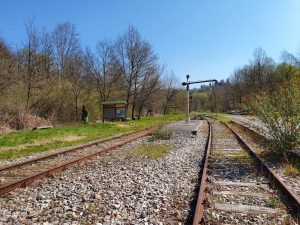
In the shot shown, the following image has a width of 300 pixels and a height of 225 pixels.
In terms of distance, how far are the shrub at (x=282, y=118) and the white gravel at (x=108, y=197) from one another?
123 inches

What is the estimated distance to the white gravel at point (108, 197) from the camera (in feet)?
17.6

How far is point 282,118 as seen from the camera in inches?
442

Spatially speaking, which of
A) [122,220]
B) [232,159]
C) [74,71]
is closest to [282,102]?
[232,159]

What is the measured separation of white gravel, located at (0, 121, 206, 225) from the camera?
5.37 m

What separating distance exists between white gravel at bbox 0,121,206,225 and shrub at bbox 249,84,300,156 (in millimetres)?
3119

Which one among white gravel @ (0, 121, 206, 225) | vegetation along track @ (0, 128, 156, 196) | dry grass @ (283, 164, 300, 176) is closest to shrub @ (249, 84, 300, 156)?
dry grass @ (283, 164, 300, 176)

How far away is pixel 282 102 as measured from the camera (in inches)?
443

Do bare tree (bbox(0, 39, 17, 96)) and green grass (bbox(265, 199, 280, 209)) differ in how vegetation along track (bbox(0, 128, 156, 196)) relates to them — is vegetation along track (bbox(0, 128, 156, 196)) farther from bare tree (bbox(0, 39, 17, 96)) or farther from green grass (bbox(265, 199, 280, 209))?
bare tree (bbox(0, 39, 17, 96))

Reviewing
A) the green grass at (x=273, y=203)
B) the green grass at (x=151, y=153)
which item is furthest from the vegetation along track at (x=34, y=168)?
the green grass at (x=273, y=203)

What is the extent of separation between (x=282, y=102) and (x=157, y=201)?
688 cm

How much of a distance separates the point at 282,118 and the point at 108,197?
7.18 m

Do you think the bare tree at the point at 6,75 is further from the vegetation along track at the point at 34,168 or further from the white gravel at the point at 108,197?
the white gravel at the point at 108,197

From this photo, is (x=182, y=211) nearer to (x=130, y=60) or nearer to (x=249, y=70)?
(x=130, y=60)

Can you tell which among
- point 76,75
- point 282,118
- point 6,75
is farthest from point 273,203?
point 76,75
